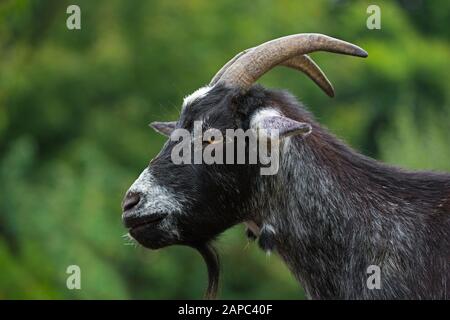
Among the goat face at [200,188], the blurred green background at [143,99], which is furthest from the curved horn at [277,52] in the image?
the blurred green background at [143,99]

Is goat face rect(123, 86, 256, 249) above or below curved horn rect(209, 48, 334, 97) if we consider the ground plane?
below

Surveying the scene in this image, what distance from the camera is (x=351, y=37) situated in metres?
28.1

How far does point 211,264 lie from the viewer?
24.2ft

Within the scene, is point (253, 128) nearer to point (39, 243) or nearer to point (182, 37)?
point (39, 243)

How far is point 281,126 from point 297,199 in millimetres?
500

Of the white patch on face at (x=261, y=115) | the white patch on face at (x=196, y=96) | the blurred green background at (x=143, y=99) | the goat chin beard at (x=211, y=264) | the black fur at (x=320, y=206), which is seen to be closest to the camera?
the black fur at (x=320, y=206)

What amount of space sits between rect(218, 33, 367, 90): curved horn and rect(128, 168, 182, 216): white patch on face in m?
0.78

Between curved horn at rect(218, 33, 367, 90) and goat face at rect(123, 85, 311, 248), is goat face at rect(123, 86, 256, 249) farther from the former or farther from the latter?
curved horn at rect(218, 33, 367, 90)

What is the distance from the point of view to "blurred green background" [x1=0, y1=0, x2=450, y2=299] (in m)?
21.4

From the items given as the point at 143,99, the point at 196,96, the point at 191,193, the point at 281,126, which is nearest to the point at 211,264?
the point at 191,193

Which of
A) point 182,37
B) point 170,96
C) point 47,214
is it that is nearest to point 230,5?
point 182,37

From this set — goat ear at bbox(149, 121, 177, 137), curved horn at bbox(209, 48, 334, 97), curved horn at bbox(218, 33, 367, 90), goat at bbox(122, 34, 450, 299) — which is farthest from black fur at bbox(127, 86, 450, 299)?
goat ear at bbox(149, 121, 177, 137)

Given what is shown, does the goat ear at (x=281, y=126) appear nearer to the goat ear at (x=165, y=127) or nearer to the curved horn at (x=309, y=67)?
the curved horn at (x=309, y=67)

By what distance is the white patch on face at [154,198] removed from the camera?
6.78 metres
